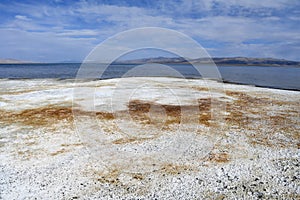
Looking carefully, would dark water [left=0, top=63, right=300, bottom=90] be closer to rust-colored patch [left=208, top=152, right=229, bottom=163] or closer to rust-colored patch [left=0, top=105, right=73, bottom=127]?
rust-colored patch [left=208, top=152, right=229, bottom=163]

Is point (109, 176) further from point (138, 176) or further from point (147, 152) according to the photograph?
point (147, 152)

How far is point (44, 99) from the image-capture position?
75.8ft

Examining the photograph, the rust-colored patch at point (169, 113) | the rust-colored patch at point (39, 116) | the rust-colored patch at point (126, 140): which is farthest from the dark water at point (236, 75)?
the rust-colored patch at point (126, 140)

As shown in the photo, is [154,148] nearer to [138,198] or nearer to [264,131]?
[138,198]

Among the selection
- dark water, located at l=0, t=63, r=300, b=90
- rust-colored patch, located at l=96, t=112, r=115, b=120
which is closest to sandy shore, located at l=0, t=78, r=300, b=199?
rust-colored patch, located at l=96, t=112, r=115, b=120

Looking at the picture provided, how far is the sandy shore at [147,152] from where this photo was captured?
8281 mm

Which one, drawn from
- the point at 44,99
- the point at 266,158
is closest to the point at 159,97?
the point at 44,99

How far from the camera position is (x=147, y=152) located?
11.2m

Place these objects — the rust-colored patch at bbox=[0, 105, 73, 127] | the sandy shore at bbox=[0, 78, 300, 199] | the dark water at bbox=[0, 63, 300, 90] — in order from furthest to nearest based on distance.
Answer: the dark water at bbox=[0, 63, 300, 90] < the rust-colored patch at bbox=[0, 105, 73, 127] < the sandy shore at bbox=[0, 78, 300, 199]

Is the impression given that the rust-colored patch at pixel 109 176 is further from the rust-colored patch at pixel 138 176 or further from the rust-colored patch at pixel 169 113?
the rust-colored patch at pixel 169 113

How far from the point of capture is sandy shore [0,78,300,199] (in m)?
8.28

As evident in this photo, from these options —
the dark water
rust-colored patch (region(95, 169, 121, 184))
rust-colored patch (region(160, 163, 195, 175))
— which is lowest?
rust-colored patch (region(95, 169, 121, 184))

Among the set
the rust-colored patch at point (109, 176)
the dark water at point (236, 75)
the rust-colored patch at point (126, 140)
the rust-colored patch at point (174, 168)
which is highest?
the dark water at point (236, 75)

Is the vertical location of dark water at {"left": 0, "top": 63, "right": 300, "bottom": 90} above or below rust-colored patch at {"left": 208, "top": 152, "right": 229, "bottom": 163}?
above
